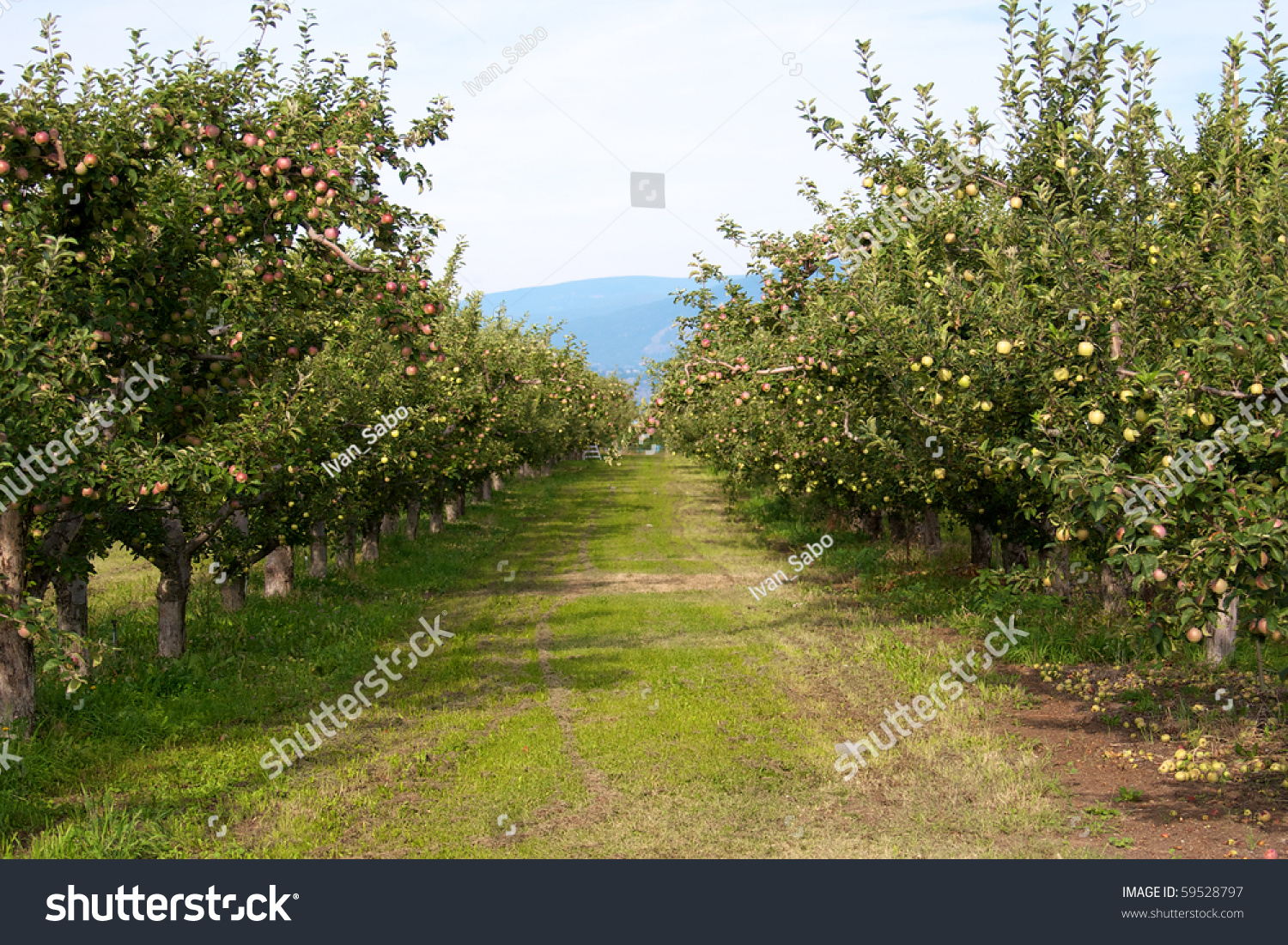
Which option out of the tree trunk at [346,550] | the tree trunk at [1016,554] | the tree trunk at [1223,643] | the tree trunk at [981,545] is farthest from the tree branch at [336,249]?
the tree trunk at [1016,554]

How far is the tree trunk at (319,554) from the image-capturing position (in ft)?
68.3

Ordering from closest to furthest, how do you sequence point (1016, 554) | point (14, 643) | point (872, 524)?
point (14, 643) → point (1016, 554) → point (872, 524)

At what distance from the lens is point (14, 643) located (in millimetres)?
9781

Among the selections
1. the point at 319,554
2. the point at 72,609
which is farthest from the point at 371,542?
the point at 72,609

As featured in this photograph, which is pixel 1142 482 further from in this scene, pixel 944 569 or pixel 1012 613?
pixel 944 569

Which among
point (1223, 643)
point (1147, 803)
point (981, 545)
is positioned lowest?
point (1147, 803)

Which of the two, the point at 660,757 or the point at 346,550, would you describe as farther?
the point at 346,550

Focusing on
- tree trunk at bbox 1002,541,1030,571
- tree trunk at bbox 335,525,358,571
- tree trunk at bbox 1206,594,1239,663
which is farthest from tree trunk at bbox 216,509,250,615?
tree trunk at bbox 1206,594,1239,663

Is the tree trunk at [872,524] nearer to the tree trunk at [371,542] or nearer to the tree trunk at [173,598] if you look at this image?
the tree trunk at [371,542]

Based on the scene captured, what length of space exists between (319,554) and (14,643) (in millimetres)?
11786

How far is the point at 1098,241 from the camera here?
8.02 m

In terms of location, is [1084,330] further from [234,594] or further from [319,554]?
[319,554]

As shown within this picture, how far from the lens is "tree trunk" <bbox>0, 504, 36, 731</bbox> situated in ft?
31.2

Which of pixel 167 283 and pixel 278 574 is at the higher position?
pixel 167 283
